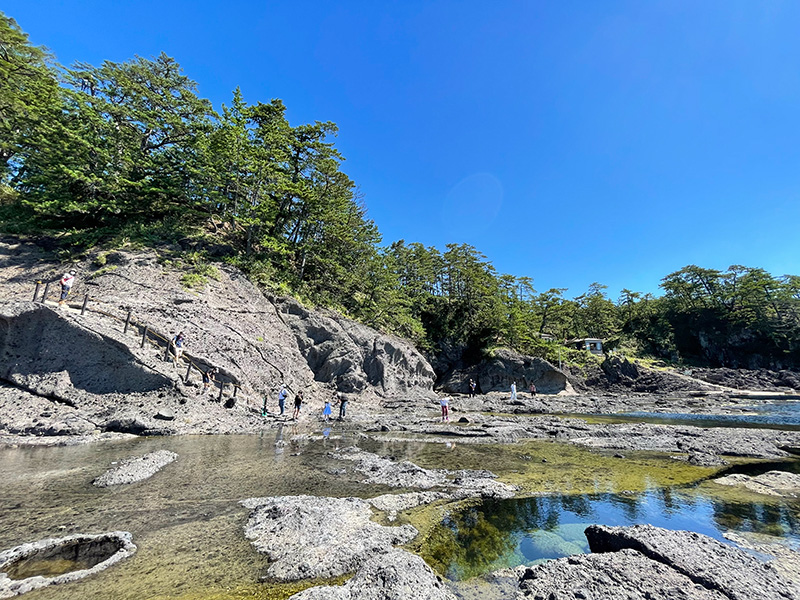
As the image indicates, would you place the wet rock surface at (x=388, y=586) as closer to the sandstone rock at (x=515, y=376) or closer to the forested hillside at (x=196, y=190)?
the forested hillside at (x=196, y=190)

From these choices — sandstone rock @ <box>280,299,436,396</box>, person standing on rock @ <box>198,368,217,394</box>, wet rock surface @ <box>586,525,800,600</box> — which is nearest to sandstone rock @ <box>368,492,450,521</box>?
wet rock surface @ <box>586,525,800,600</box>

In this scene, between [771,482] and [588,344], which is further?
[588,344]

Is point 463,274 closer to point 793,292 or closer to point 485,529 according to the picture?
point 485,529

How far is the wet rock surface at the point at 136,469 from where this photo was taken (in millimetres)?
8406

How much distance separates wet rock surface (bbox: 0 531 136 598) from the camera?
444cm

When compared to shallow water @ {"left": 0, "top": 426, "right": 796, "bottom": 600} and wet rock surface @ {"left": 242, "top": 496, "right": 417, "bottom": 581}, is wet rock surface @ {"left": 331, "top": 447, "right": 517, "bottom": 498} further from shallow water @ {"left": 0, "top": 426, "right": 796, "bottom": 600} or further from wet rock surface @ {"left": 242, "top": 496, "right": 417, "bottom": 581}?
wet rock surface @ {"left": 242, "top": 496, "right": 417, "bottom": 581}

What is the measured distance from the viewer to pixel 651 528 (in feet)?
17.7

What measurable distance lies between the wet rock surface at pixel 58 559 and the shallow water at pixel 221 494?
0.20m

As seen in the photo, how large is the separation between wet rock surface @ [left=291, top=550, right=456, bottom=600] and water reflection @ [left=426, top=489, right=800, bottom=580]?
1.05m

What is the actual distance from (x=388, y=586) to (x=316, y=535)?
2.34m

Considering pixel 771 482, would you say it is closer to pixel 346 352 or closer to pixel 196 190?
pixel 346 352

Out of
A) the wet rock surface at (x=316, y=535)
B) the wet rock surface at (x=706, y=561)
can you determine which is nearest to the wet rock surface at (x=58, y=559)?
the wet rock surface at (x=316, y=535)

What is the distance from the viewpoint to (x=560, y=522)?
720cm

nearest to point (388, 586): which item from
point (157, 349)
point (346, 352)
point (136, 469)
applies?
point (136, 469)
